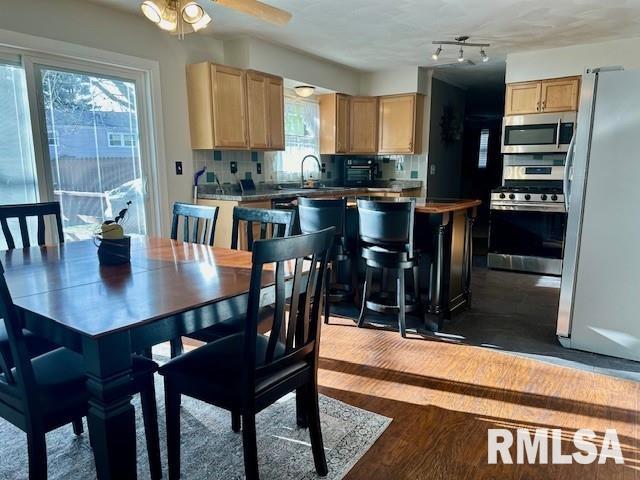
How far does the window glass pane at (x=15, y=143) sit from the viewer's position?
294cm

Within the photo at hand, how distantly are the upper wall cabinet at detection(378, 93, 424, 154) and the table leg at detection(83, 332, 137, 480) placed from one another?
530cm

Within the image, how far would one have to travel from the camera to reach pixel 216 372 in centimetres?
147

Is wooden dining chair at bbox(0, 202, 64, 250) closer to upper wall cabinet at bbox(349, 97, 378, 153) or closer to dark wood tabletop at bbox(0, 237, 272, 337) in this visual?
dark wood tabletop at bbox(0, 237, 272, 337)

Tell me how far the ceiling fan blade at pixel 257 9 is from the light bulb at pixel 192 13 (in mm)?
175

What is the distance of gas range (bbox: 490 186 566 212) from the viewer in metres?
4.61

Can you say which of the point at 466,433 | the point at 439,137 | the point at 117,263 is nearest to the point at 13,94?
the point at 117,263

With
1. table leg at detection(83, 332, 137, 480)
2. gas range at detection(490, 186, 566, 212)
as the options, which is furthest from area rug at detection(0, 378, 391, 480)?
gas range at detection(490, 186, 566, 212)

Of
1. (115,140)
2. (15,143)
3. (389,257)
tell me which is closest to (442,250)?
(389,257)

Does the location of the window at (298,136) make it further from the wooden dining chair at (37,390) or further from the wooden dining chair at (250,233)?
the wooden dining chair at (37,390)

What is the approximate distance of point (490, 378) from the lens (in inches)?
95.5

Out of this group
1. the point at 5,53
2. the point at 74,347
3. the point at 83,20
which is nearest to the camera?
the point at 74,347

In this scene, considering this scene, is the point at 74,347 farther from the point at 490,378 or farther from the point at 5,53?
the point at 5,53

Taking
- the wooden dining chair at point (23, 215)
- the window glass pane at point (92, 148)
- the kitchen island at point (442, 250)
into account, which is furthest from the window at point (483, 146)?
the wooden dining chair at point (23, 215)

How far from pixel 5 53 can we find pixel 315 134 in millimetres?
3674
